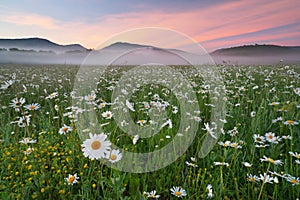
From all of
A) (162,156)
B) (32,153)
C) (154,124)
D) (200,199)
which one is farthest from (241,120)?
(32,153)

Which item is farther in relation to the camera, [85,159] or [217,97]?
[217,97]

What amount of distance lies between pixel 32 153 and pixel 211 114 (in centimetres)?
248

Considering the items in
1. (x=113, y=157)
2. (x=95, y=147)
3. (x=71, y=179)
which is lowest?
(x=71, y=179)

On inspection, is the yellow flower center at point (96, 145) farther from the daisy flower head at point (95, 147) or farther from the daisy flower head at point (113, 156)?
the daisy flower head at point (113, 156)

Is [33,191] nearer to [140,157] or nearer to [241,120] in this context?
[140,157]

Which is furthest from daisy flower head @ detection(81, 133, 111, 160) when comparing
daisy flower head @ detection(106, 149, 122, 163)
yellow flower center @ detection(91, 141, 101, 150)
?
daisy flower head @ detection(106, 149, 122, 163)

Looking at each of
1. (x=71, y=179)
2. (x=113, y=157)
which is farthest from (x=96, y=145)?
(x=71, y=179)

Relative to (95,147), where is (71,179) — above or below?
below

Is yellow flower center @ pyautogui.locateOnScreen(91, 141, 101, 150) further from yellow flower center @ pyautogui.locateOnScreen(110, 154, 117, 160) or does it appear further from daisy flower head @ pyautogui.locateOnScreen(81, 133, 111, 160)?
yellow flower center @ pyautogui.locateOnScreen(110, 154, 117, 160)

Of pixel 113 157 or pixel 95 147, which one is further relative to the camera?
pixel 113 157

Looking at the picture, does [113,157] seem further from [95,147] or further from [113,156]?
[95,147]

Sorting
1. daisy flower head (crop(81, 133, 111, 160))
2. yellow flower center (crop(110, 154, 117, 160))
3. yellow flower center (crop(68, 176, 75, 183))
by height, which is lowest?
yellow flower center (crop(68, 176, 75, 183))

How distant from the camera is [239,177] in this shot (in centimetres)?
196

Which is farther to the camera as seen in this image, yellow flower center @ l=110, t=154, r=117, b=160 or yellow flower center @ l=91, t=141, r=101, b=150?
yellow flower center @ l=110, t=154, r=117, b=160
